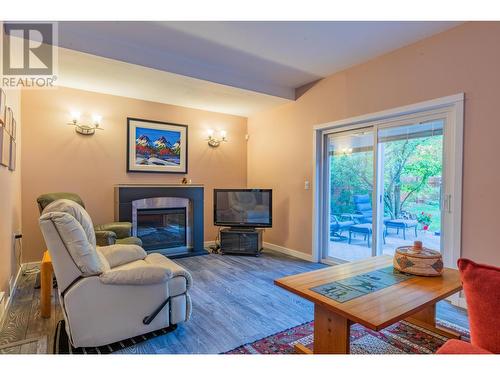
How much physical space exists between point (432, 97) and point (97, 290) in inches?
136

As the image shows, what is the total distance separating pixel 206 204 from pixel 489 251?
400 cm

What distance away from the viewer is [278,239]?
4848 mm

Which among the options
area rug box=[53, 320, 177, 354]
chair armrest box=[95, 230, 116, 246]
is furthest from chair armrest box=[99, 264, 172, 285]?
chair armrest box=[95, 230, 116, 246]

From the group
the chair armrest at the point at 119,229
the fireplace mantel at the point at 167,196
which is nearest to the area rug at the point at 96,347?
the chair armrest at the point at 119,229

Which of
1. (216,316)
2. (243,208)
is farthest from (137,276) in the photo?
(243,208)

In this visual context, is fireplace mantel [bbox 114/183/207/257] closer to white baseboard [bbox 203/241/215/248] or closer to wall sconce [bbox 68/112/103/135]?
white baseboard [bbox 203/241/215/248]

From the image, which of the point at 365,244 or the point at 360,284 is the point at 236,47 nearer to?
the point at 360,284

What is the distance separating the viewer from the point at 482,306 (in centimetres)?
93

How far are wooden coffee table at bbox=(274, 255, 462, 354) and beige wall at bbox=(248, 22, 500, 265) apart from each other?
911 mm

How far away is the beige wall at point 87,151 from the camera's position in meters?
3.64

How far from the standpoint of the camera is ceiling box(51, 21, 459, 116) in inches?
106

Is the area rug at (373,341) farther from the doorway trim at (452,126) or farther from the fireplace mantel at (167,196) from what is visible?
the fireplace mantel at (167,196)

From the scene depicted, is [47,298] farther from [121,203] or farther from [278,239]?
[278,239]
